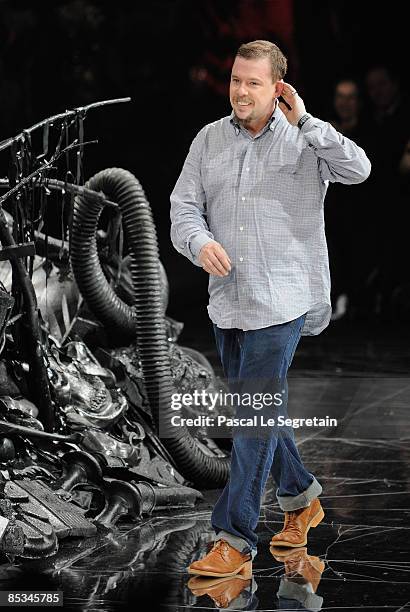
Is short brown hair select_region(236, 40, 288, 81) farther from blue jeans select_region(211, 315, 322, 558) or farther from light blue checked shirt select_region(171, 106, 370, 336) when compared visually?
blue jeans select_region(211, 315, 322, 558)

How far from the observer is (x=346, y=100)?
1010cm

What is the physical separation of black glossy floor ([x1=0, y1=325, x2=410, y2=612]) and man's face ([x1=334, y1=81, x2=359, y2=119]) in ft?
13.1

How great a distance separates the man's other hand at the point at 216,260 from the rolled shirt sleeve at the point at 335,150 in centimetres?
41

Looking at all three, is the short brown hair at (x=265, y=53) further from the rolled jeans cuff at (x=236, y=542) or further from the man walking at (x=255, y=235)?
the rolled jeans cuff at (x=236, y=542)

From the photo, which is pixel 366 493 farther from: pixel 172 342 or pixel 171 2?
pixel 171 2

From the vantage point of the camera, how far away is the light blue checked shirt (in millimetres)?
4027

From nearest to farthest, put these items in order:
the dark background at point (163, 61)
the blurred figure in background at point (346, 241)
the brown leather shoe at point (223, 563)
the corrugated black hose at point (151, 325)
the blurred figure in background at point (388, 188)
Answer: the brown leather shoe at point (223, 563) → the corrugated black hose at point (151, 325) → the blurred figure in background at point (388, 188) → the blurred figure in background at point (346, 241) → the dark background at point (163, 61)

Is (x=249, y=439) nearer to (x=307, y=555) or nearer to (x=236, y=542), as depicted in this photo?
(x=236, y=542)

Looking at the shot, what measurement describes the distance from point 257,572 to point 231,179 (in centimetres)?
120

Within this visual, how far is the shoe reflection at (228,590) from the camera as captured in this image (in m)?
3.82

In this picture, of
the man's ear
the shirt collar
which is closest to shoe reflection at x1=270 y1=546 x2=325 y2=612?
the shirt collar

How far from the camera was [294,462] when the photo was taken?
4.36m

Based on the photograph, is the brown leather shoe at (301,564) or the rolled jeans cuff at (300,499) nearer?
the brown leather shoe at (301,564)

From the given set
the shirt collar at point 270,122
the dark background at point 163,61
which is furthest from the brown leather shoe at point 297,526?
the dark background at point 163,61
